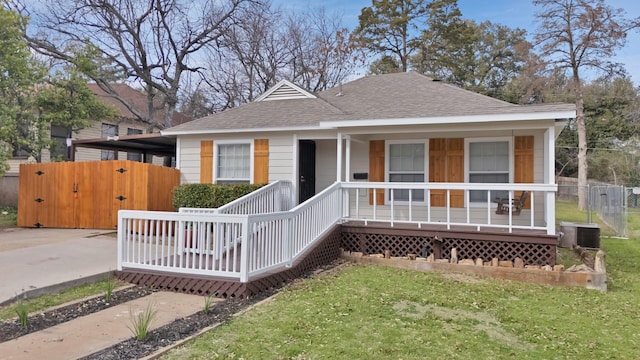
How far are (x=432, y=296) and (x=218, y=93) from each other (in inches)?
926

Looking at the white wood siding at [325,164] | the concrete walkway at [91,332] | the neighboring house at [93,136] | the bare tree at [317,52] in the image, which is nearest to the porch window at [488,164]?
the white wood siding at [325,164]

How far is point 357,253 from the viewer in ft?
27.7

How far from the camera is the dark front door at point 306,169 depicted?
1060cm

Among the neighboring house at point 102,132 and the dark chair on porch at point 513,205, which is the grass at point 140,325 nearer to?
the dark chair on porch at point 513,205

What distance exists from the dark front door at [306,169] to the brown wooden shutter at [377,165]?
64.5 inches

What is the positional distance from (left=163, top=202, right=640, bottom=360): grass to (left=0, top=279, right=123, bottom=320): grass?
7.33 ft

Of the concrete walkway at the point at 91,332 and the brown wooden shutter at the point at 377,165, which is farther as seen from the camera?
the brown wooden shutter at the point at 377,165

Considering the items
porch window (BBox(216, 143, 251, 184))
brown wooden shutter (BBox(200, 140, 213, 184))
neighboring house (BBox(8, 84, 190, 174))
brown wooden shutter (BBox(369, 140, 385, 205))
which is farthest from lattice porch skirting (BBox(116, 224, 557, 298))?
neighboring house (BBox(8, 84, 190, 174))

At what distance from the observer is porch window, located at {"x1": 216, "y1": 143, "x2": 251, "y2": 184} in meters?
10.9

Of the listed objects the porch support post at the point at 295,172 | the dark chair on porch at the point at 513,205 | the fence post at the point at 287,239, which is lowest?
the fence post at the point at 287,239

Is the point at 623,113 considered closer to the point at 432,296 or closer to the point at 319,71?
the point at 319,71

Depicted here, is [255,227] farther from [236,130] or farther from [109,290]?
[236,130]

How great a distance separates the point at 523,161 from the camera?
9062mm

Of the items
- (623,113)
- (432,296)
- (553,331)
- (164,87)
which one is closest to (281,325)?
(432,296)
